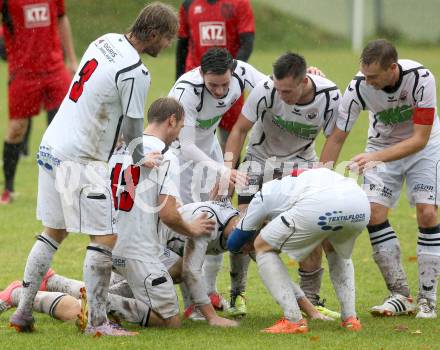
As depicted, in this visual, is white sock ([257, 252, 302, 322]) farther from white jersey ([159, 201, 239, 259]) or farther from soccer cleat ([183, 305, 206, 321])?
soccer cleat ([183, 305, 206, 321])

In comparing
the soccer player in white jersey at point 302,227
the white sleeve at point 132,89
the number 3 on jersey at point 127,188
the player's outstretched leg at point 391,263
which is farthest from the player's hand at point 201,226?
the player's outstretched leg at point 391,263

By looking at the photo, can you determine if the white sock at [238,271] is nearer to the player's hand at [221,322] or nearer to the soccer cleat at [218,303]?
the soccer cleat at [218,303]

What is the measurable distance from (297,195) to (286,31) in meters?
23.2

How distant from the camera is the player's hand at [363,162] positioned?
257 inches

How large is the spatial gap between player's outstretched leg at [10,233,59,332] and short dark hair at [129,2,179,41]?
131 cm

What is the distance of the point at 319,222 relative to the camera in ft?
19.2

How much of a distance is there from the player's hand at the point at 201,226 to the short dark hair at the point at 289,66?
3.43 ft

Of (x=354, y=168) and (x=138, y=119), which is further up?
(x=138, y=119)

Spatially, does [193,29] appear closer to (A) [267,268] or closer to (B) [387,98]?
(B) [387,98]

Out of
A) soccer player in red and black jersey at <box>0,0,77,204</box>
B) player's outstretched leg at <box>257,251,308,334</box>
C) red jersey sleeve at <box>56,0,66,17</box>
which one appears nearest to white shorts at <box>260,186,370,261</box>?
player's outstretched leg at <box>257,251,308,334</box>

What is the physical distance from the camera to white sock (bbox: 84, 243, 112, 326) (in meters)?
5.92

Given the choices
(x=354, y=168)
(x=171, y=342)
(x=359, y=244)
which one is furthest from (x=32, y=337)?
(x=359, y=244)

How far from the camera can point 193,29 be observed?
1074 cm

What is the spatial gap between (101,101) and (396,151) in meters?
2.03
